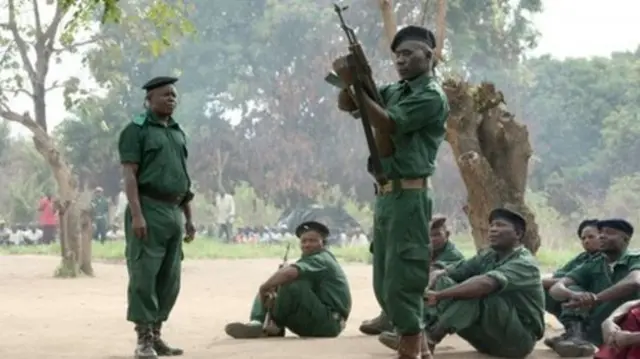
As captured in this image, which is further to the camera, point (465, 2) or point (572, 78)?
point (572, 78)

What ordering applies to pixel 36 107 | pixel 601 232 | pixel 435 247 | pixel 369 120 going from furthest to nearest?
pixel 36 107
pixel 435 247
pixel 601 232
pixel 369 120

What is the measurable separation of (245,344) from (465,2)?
26020mm

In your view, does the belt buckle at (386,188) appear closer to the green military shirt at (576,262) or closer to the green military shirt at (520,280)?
the green military shirt at (520,280)

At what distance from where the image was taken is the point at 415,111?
6293mm

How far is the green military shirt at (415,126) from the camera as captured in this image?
6.29 meters

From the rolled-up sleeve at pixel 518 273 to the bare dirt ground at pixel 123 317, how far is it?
0.55 meters

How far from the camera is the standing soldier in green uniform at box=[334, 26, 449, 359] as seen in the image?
20.8 ft

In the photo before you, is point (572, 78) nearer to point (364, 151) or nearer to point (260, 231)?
point (364, 151)

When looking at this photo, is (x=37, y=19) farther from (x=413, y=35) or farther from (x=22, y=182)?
(x=22, y=182)

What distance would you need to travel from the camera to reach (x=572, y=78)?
4419 centimetres

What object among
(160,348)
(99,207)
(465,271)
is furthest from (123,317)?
(99,207)

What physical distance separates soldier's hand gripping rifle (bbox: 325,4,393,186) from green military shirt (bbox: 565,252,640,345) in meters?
1.92

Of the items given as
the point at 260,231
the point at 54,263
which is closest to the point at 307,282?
the point at 54,263

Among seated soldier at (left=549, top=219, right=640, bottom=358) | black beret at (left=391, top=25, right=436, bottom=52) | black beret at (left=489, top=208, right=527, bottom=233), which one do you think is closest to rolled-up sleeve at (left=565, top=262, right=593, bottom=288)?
seated soldier at (left=549, top=219, right=640, bottom=358)
